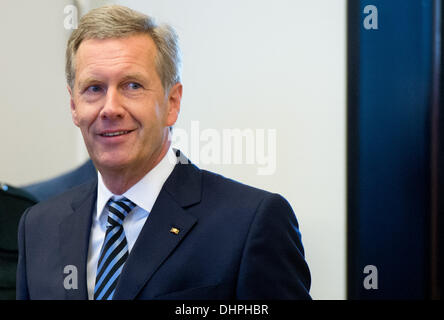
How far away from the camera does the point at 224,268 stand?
3.64 ft

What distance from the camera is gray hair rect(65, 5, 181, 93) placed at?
4.02 feet

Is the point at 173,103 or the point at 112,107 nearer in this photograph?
the point at 112,107

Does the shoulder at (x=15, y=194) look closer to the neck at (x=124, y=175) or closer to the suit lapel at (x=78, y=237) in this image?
the suit lapel at (x=78, y=237)

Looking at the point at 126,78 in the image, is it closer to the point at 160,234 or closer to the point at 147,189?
the point at 147,189

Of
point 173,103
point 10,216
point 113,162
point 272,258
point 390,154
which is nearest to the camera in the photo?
point 272,258

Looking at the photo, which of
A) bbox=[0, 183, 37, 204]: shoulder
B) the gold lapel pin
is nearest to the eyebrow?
the gold lapel pin

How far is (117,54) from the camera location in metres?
1.22

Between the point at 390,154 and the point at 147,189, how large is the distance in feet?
2.46

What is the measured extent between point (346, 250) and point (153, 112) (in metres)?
0.70

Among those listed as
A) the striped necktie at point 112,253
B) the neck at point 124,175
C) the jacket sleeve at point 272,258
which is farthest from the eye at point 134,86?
the jacket sleeve at point 272,258

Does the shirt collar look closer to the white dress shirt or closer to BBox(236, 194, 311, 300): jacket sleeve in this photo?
the white dress shirt

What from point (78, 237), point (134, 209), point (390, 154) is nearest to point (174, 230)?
point (134, 209)

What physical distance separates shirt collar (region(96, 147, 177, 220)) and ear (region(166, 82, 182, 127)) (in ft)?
0.26

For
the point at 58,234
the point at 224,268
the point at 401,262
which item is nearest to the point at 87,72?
the point at 58,234
